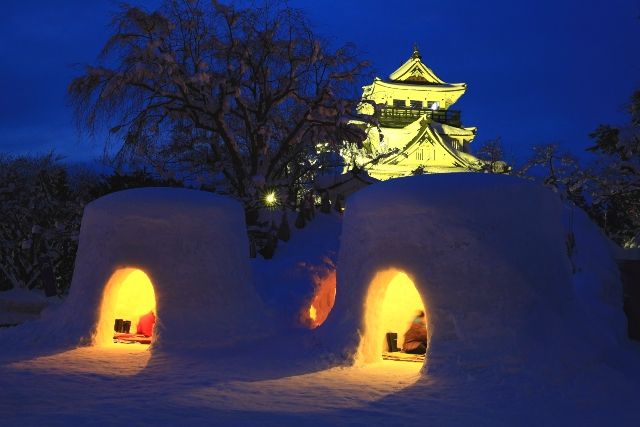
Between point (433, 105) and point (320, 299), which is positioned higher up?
point (433, 105)

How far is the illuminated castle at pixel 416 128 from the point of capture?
29.0m

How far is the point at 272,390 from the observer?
6.66m

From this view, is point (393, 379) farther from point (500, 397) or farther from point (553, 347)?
point (553, 347)

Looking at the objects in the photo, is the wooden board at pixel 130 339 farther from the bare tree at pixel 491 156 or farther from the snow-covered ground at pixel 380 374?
the bare tree at pixel 491 156

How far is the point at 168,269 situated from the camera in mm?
9445

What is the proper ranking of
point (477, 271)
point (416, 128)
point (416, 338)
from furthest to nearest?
point (416, 128)
point (416, 338)
point (477, 271)

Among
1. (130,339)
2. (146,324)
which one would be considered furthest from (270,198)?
(130,339)

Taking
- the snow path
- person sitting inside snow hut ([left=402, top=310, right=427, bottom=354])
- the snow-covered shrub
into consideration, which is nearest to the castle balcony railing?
the snow-covered shrub

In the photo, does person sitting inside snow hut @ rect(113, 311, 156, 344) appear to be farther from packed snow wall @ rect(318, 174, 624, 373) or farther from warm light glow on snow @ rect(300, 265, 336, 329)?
packed snow wall @ rect(318, 174, 624, 373)

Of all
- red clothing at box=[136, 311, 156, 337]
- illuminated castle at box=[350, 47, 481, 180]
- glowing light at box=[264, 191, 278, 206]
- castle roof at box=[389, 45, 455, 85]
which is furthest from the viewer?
castle roof at box=[389, 45, 455, 85]

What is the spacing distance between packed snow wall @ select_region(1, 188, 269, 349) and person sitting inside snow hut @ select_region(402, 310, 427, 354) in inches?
95.8

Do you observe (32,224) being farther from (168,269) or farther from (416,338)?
(416,338)

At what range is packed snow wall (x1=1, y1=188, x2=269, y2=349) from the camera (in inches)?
372

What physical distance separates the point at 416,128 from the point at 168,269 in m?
23.5
